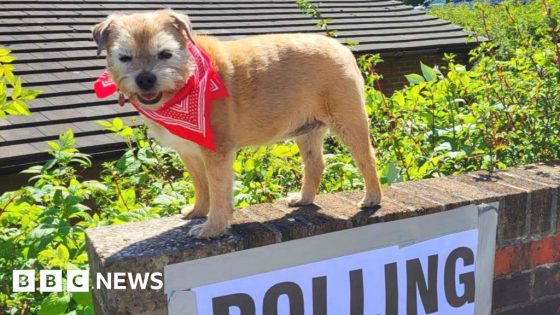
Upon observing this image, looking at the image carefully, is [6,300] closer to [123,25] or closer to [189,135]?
[189,135]

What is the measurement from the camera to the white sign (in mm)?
2025

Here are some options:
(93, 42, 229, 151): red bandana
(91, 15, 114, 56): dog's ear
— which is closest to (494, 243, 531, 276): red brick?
(93, 42, 229, 151): red bandana

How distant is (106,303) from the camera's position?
73.0 inches

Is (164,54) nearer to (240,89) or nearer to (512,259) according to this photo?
(240,89)

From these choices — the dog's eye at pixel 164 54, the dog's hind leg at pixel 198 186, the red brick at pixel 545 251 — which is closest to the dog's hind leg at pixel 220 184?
the dog's hind leg at pixel 198 186

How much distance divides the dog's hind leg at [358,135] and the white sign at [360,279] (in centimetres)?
22

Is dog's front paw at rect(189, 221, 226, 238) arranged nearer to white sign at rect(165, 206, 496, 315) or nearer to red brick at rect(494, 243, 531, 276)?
white sign at rect(165, 206, 496, 315)

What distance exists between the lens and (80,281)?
6.95 ft

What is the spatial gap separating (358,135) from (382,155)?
3.05 feet

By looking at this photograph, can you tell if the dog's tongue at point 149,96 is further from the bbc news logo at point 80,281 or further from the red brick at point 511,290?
the red brick at point 511,290

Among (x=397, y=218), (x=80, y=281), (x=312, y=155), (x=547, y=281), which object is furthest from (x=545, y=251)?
(x=80, y=281)

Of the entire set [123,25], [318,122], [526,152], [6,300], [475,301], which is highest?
[123,25]

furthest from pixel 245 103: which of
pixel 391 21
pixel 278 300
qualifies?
pixel 391 21

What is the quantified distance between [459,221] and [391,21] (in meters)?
10.3
